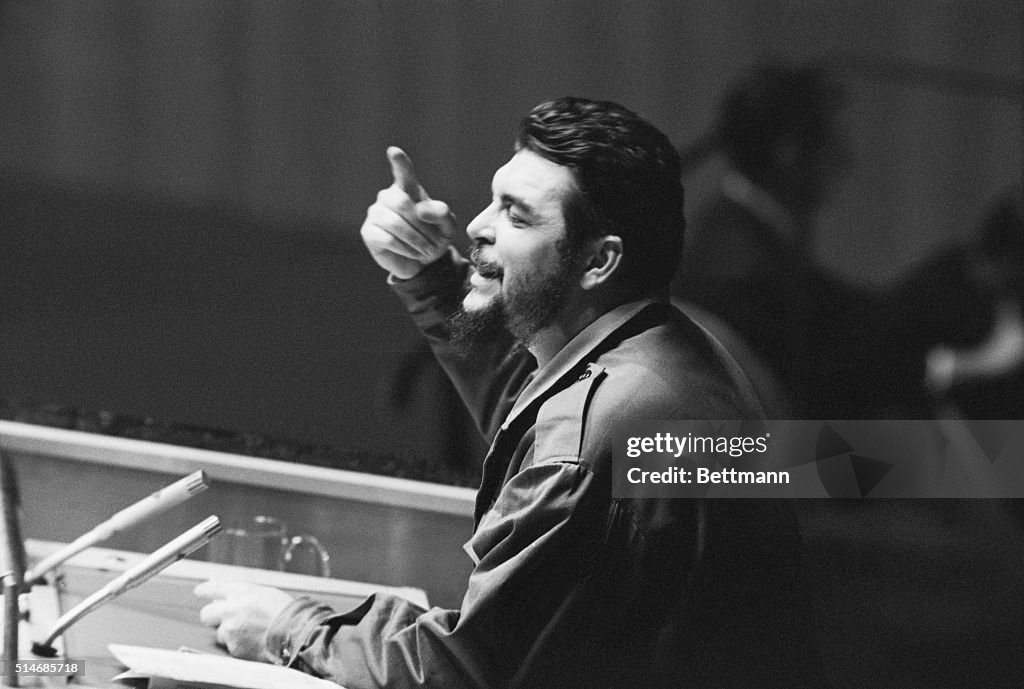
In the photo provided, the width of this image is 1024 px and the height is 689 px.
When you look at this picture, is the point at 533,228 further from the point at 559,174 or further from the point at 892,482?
the point at 892,482

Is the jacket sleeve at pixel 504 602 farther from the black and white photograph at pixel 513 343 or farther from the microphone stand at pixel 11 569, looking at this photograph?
the microphone stand at pixel 11 569

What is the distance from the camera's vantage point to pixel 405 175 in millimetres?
1795

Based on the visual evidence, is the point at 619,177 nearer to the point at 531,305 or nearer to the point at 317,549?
the point at 531,305

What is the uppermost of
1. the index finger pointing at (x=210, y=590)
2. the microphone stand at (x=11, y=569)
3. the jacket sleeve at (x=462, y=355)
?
the jacket sleeve at (x=462, y=355)

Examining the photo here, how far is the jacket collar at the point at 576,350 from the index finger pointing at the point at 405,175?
1.18ft

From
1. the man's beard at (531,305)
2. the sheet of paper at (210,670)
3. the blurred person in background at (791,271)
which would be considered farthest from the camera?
the blurred person in background at (791,271)

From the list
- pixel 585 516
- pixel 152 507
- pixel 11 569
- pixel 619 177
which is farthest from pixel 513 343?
pixel 11 569

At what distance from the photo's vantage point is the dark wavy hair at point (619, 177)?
157 centimetres

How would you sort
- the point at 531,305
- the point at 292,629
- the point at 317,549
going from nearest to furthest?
the point at 292,629, the point at 531,305, the point at 317,549

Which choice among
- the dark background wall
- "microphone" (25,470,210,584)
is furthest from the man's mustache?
"microphone" (25,470,210,584)

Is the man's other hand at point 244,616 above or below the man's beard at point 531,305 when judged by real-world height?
below

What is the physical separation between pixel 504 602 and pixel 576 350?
33 cm

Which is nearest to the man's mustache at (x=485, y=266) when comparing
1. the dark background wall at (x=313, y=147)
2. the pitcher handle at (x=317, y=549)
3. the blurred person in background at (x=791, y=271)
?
the dark background wall at (x=313, y=147)

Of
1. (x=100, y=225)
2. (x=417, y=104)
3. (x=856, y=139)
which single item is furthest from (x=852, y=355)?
(x=100, y=225)
